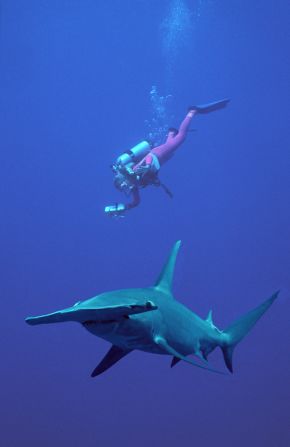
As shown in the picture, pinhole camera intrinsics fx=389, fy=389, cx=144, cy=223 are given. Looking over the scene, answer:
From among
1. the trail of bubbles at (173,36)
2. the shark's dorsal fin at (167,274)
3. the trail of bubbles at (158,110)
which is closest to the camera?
the shark's dorsal fin at (167,274)

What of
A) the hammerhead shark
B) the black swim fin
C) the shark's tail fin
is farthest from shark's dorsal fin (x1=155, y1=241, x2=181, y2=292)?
the black swim fin

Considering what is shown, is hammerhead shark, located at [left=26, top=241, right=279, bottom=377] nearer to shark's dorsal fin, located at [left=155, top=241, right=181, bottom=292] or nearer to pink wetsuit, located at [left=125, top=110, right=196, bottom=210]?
shark's dorsal fin, located at [left=155, top=241, right=181, bottom=292]

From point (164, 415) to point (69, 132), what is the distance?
4126cm

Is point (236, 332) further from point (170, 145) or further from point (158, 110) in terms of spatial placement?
point (158, 110)

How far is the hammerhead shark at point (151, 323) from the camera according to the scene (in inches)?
85.0

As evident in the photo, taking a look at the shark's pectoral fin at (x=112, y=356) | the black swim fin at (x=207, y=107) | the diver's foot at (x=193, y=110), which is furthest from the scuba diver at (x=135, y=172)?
the shark's pectoral fin at (x=112, y=356)

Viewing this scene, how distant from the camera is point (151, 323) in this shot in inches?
109

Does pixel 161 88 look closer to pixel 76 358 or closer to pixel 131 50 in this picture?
pixel 131 50

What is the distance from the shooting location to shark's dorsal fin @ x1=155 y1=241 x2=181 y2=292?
3.70 m

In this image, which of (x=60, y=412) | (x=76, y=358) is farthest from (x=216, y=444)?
(x=76, y=358)

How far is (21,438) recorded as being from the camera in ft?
39.4

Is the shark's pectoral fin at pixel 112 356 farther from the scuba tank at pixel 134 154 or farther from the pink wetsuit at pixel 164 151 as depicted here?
the scuba tank at pixel 134 154

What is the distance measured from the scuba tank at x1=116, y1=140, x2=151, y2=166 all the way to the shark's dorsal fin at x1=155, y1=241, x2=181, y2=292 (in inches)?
194

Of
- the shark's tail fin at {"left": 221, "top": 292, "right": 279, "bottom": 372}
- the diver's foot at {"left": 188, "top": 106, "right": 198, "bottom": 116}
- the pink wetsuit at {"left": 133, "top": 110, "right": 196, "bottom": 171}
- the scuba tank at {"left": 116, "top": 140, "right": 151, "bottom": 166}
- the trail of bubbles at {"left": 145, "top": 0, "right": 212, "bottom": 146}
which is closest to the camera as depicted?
the shark's tail fin at {"left": 221, "top": 292, "right": 279, "bottom": 372}
